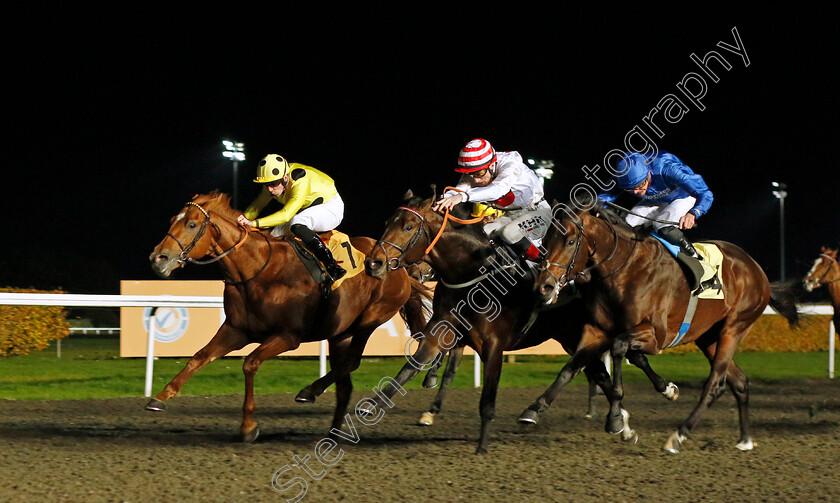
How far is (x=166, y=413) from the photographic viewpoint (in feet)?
24.0

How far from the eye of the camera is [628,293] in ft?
18.8

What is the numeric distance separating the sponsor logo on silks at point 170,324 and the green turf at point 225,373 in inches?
15.8

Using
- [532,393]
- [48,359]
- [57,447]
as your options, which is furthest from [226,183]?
[57,447]

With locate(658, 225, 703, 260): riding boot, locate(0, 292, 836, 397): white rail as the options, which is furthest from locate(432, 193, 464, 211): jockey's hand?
locate(0, 292, 836, 397): white rail

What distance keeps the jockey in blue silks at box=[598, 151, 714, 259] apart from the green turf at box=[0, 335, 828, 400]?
434 cm

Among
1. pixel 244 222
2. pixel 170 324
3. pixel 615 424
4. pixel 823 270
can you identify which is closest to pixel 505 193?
pixel 615 424

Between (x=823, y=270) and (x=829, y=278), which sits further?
(x=823, y=270)

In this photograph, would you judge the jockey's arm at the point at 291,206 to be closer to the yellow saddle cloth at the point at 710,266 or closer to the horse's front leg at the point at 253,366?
the horse's front leg at the point at 253,366

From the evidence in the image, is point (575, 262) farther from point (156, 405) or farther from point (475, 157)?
point (156, 405)

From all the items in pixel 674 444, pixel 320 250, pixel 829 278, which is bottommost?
pixel 674 444

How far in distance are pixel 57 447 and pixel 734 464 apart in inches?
163

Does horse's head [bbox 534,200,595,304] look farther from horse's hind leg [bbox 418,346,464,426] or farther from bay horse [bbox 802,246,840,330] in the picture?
bay horse [bbox 802,246,840,330]

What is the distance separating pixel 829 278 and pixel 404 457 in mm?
7288

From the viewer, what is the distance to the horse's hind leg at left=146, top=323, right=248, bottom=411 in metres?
5.25
